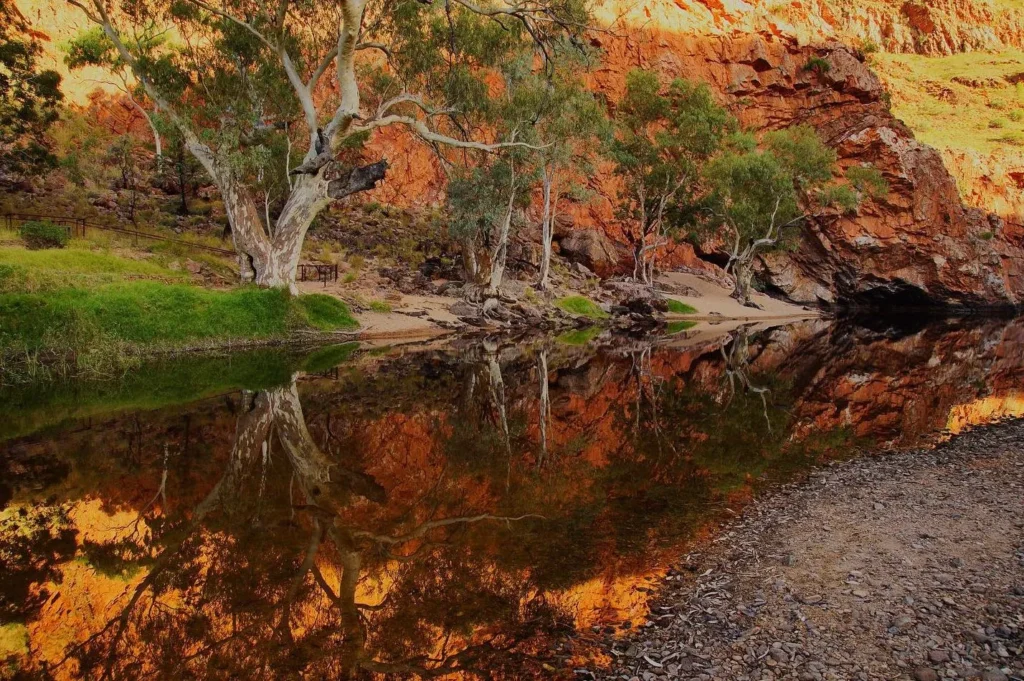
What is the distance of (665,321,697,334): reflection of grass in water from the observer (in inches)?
1462

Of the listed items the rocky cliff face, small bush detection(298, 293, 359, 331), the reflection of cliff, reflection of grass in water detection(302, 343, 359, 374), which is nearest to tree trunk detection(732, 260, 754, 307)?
the rocky cliff face

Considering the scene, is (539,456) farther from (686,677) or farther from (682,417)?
(686,677)

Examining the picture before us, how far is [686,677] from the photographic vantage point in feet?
13.9

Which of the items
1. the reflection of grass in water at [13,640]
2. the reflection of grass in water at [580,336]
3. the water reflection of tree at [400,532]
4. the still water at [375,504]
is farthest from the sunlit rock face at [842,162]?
the reflection of grass in water at [13,640]

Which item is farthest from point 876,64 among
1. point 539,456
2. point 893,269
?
point 539,456

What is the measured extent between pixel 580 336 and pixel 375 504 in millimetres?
25580

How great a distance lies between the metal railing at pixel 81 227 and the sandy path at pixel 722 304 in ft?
111

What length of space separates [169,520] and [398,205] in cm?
4716

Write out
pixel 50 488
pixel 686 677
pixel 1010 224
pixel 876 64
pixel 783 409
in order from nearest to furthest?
pixel 686 677 < pixel 50 488 < pixel 783 409 < pixel 1010 224 < pixel 876 64

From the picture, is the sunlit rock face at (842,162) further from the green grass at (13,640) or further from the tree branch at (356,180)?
the green grass at (13,640)

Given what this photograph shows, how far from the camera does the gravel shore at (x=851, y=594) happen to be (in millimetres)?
4367

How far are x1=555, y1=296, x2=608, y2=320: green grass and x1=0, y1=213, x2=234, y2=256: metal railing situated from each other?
20383 millimetres

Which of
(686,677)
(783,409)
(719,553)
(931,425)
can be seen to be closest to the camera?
(686,677)

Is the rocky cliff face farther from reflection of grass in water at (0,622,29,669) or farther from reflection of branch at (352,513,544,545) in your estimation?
reflection of grass in water at (0,622,29,669)
